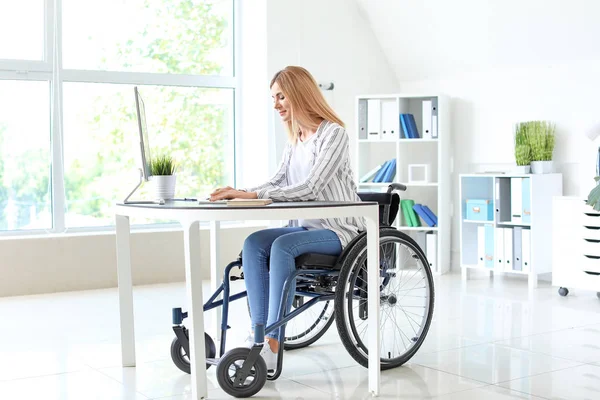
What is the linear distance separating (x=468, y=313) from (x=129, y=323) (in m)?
1.97

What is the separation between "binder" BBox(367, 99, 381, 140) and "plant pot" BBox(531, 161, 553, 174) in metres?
1.26

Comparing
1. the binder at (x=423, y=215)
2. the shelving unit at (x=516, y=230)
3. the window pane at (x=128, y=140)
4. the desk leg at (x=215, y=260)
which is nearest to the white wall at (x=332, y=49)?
the window pane at (x=128, y=140)

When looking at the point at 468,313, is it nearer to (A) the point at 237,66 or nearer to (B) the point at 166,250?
(B) the point at 166,250

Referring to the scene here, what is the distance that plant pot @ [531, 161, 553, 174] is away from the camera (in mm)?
5262

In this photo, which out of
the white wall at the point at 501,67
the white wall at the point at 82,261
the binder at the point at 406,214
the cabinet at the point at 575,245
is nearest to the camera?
the cabinet at the point at 575,245

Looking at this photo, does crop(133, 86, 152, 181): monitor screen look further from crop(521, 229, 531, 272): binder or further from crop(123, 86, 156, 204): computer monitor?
crop(521, 229, 531, 272): binder

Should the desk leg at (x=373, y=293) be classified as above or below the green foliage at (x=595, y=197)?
below

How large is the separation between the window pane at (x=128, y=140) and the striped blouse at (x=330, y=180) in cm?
252

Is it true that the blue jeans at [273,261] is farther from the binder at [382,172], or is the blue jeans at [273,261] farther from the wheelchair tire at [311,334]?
the binder at [382,172]

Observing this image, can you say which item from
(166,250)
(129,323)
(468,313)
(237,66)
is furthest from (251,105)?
(129,323)

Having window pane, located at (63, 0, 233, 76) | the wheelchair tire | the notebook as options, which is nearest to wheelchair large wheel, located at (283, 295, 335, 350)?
the wheelchair tire

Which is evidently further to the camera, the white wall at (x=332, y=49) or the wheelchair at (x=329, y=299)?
the white wall at (x=332, y=49)

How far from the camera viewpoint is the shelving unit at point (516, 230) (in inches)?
207

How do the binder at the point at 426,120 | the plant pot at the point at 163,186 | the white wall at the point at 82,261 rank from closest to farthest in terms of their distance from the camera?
1. the plant pot at the point at 163,186
2. the white wall at the point at 82,261
3. the binder at the point at 426,120
